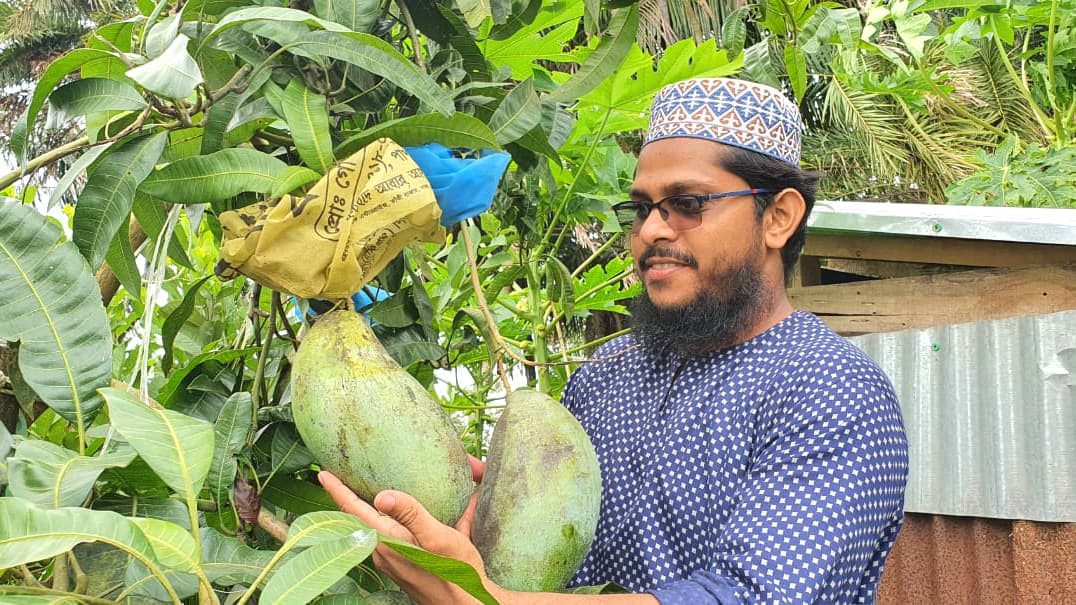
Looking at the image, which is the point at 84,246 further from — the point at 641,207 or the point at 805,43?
the point at 805,43

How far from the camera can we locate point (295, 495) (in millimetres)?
1034

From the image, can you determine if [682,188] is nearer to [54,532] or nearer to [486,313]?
[486,313]

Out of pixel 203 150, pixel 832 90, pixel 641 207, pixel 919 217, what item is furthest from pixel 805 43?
pixel 832 90

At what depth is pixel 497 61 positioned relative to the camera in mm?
1365

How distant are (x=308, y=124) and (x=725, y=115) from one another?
0.77 meters

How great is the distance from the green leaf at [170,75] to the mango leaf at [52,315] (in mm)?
197

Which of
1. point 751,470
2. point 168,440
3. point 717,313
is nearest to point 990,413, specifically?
point 717,313

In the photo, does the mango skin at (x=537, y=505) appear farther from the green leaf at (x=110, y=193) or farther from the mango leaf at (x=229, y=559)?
the green leaf at (x=110, y=193)

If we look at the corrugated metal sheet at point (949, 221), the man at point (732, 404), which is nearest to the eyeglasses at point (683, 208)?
the man at point (732, 404)

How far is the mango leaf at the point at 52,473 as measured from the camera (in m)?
0.75

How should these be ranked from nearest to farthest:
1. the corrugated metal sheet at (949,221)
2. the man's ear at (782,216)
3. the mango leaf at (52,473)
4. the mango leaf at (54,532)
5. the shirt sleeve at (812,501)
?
the mango leaf at (54,532), the mango leaf at (52,473), the shirt sleeve at (812,501), the man's ear at (782,216), the corrugated metal sheet at (949,221)

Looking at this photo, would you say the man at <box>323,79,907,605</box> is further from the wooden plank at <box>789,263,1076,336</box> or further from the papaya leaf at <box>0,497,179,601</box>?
the wooden plank at <box>789,263,1076,336</box>

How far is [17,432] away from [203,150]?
40 centimetres

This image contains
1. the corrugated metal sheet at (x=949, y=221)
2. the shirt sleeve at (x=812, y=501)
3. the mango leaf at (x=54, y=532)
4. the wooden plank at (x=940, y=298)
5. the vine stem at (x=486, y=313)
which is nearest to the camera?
the mango leaf at (x=54, y=532)
